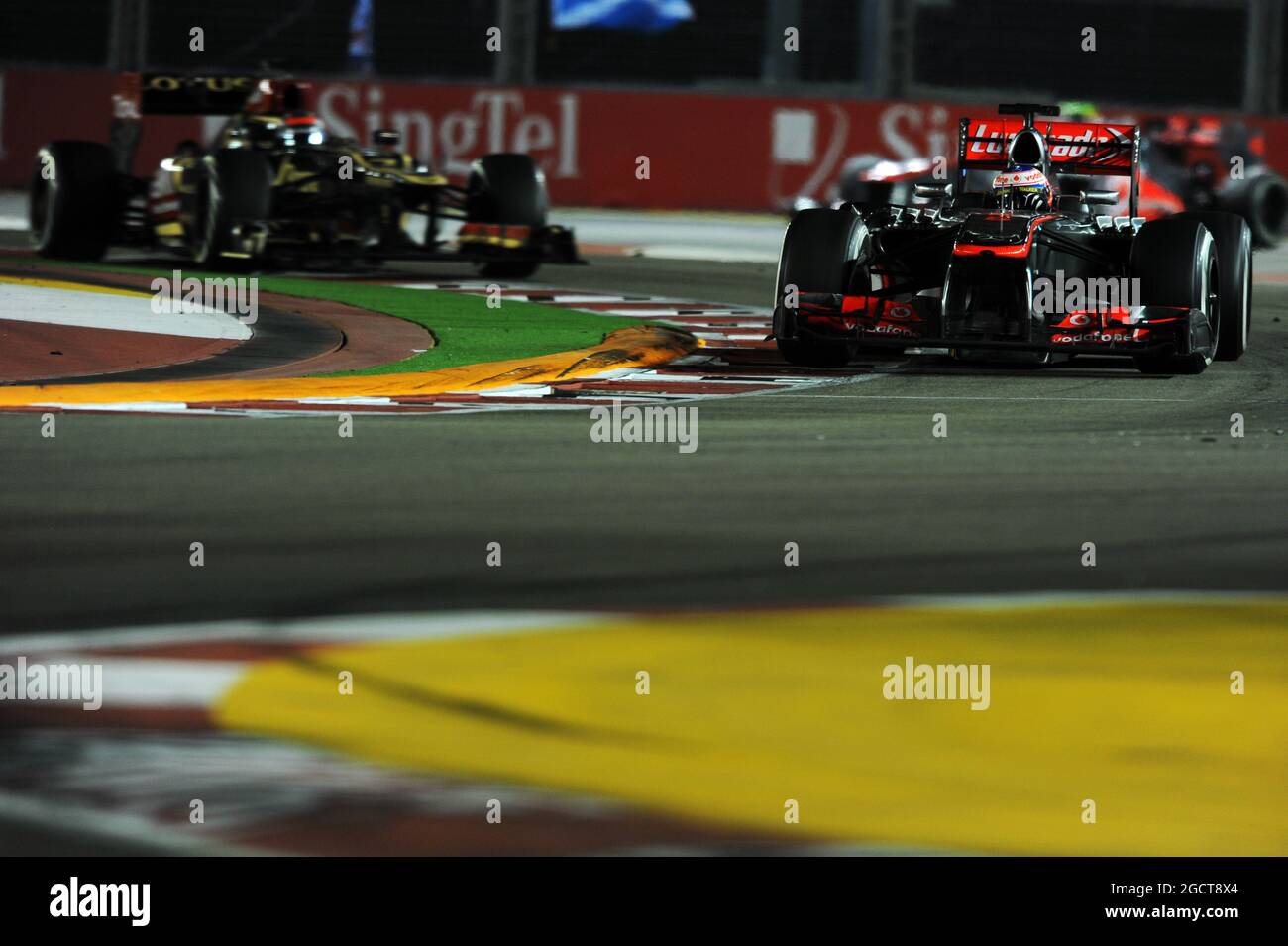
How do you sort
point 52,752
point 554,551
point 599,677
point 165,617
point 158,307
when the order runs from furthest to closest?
1. point 158,307
2. point 554,551
3. point 165,617
4. point 599,677
5. point 52,752

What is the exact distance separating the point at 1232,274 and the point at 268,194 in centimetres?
704

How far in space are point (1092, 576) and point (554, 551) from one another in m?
1.47

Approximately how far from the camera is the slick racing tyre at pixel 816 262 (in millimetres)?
12109

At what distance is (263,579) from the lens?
639 centimetres

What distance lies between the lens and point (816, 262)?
12.1m

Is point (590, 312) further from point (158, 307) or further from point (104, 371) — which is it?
point (104, 371)

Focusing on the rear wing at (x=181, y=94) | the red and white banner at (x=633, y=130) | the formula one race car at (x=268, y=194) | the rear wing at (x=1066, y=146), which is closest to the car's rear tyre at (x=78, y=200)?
the formula one race car at (x=268, y=194)

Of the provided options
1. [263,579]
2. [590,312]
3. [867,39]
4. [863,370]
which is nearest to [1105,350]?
[863,370]

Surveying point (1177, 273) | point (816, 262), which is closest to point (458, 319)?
point (816, 262)

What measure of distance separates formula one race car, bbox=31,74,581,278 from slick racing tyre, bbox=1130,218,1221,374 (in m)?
6.51

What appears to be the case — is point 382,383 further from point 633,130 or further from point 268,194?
point 633,130

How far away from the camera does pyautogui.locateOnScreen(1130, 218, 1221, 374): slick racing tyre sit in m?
11.9
